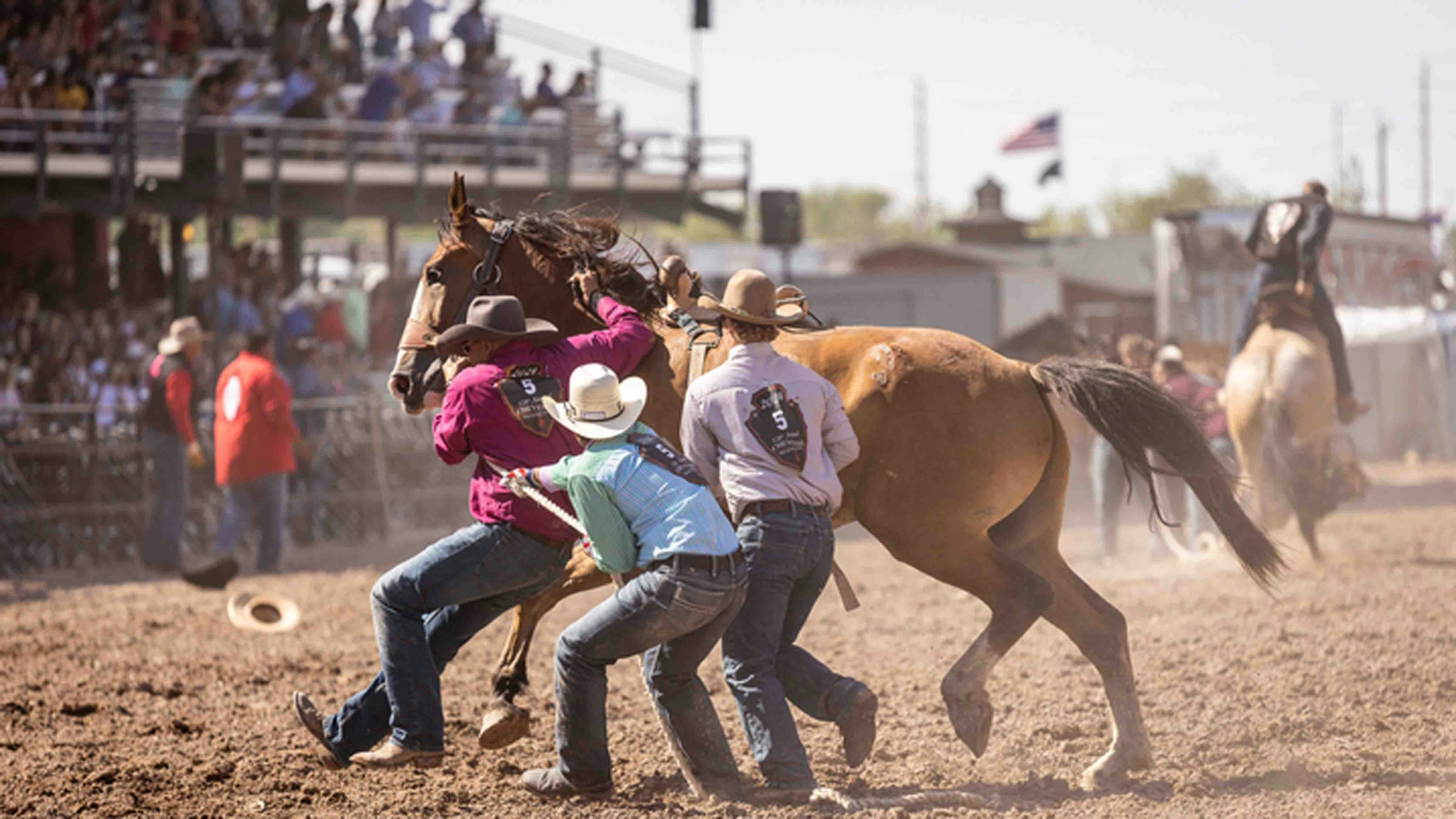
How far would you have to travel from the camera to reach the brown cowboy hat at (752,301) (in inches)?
206

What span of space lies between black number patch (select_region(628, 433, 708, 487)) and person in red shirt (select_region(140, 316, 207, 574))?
793 cm

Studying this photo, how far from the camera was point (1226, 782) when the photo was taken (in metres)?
5.41

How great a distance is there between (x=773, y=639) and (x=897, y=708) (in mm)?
1914

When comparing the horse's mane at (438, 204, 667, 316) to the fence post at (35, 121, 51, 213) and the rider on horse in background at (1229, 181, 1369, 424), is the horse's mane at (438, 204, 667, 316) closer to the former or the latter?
the rider on horse in background at (1229, 181, 1369, 424)

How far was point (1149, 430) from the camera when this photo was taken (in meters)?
6.01

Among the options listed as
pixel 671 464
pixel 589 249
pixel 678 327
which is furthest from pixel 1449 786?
pixel 589 249

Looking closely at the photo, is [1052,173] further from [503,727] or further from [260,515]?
[503,727]

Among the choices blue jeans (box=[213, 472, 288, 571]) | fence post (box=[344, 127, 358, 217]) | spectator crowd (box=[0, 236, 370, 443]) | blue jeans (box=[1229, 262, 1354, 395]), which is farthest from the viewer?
fence post (box=[344, 127, 358, 217])

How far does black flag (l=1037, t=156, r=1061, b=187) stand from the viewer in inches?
1468

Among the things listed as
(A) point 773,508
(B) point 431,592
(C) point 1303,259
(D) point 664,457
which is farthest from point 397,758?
(C) point 1303,259

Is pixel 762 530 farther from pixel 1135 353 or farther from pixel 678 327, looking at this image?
pixel 1135 353

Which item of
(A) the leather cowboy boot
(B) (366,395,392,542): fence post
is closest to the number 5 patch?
(A) the leather cowboy boot

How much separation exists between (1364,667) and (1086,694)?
51.3 inches

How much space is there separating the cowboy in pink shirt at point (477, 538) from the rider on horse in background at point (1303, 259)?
22.0 feet
